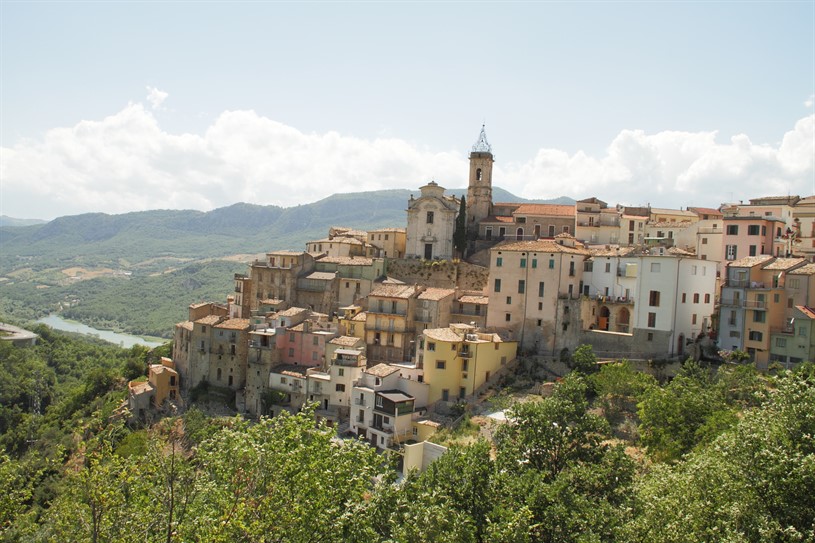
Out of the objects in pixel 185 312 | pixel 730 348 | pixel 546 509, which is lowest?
pixel 185 312

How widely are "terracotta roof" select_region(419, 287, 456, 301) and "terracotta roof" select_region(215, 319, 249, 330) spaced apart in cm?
1475

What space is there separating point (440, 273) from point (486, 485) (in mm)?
35551

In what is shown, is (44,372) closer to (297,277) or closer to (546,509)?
(297,277)

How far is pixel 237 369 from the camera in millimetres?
54219

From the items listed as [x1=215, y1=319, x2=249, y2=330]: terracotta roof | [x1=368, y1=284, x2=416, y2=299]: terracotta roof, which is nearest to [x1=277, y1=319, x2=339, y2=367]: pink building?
[x1=215, y1=319, x2=249, y2=330]: terracotta roof

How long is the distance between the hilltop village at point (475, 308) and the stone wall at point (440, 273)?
126 mm

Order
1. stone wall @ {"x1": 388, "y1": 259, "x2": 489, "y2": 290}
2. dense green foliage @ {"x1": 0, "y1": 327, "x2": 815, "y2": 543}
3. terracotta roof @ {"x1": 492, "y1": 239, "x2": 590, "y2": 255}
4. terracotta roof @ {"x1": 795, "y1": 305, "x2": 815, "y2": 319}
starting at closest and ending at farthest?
dense green foliage @ {"x1": 0, "y1": 327, "x2": 815, "y2": 543}, terracotta roof @ {"x1": 795, "y1": 305, "x2": 815, "y2": 319}, terracotta roof @ {"x1": 492, "y1": 239, "x2": 590, "y2": 255}, stone wall @ {"x1": 388, "y1": 259, "x2": 489, "y2": 290}

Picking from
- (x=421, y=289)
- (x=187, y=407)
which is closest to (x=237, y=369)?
(x=187, y=407)

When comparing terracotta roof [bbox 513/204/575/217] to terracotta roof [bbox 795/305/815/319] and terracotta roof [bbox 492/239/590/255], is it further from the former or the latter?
terracotta roof [bbox 795/305/815/319]

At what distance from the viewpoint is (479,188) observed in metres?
68.9

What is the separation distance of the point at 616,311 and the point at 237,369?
29.9m

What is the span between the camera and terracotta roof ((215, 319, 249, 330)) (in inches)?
2142

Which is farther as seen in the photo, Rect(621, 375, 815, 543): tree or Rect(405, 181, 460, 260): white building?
Rect(405, 181, 460, 260): white building

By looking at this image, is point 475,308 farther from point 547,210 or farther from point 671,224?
point 671,224
